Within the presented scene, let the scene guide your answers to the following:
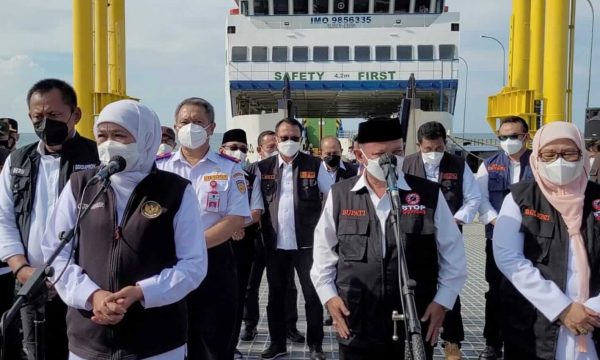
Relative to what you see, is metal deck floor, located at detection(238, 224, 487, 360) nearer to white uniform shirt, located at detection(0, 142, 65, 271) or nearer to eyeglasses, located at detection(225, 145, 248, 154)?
eyeglasses, located at detection(225, 145, 248, 154)

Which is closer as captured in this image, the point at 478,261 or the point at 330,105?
the point at 478,261

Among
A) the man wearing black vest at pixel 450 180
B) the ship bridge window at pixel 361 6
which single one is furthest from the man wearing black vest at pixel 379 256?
the ship bridge window at pixel 361 6

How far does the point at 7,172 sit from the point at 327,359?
295 centimetres

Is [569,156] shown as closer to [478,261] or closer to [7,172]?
[7,172]

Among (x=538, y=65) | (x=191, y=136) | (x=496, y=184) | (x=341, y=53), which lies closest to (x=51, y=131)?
(x=191, y=136)

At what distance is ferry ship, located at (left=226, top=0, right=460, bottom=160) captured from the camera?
1945 cm

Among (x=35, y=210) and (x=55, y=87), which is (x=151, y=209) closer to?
(x=35, y=210)

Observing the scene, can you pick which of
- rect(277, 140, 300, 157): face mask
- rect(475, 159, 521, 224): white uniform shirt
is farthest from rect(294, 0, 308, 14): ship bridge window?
rect(475, 159, 521, 224): white uniform shirt

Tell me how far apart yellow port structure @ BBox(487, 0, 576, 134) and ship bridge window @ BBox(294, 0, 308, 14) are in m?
10.9

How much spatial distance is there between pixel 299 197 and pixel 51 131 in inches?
96.7

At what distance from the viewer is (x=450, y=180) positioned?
477cm

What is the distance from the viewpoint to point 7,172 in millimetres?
3049

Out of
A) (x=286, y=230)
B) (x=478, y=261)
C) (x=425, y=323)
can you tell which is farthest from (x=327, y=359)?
(x=478, y=261)

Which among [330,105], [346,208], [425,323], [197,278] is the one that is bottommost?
[425,323]
